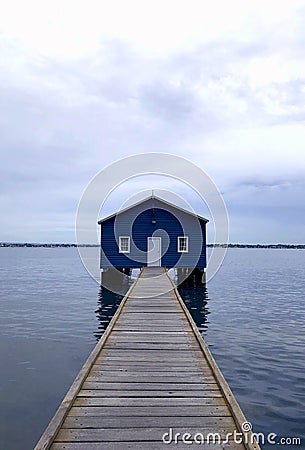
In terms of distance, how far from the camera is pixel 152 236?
25438 mm

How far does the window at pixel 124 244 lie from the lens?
2570cm

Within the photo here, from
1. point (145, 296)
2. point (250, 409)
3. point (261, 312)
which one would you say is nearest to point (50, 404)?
point (250, 409)

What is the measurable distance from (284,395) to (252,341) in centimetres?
487

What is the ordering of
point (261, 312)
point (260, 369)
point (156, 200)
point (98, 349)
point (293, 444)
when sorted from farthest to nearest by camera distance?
point (156, 200), point (261, 312), point (260, 369), point (98, 349), point (293, 444)

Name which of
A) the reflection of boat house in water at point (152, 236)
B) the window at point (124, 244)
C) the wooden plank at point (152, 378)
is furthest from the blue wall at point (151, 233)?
the wooden plank at point (152, 378)

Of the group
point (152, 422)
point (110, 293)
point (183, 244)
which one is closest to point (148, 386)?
point (152, 422)

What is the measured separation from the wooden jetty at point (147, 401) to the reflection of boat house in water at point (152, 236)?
16896 millimetres

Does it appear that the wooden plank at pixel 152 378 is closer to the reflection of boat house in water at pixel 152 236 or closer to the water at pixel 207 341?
the water at pixel 207 341

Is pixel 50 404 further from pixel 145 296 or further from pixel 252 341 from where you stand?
pixel 252 341

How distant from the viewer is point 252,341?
1359 cm

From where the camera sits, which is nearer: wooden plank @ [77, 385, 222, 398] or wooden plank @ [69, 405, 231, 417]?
wooden plank @ [69, 405, 231, 417]

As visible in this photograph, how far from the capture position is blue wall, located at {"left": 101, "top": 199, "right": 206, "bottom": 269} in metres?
25.5
